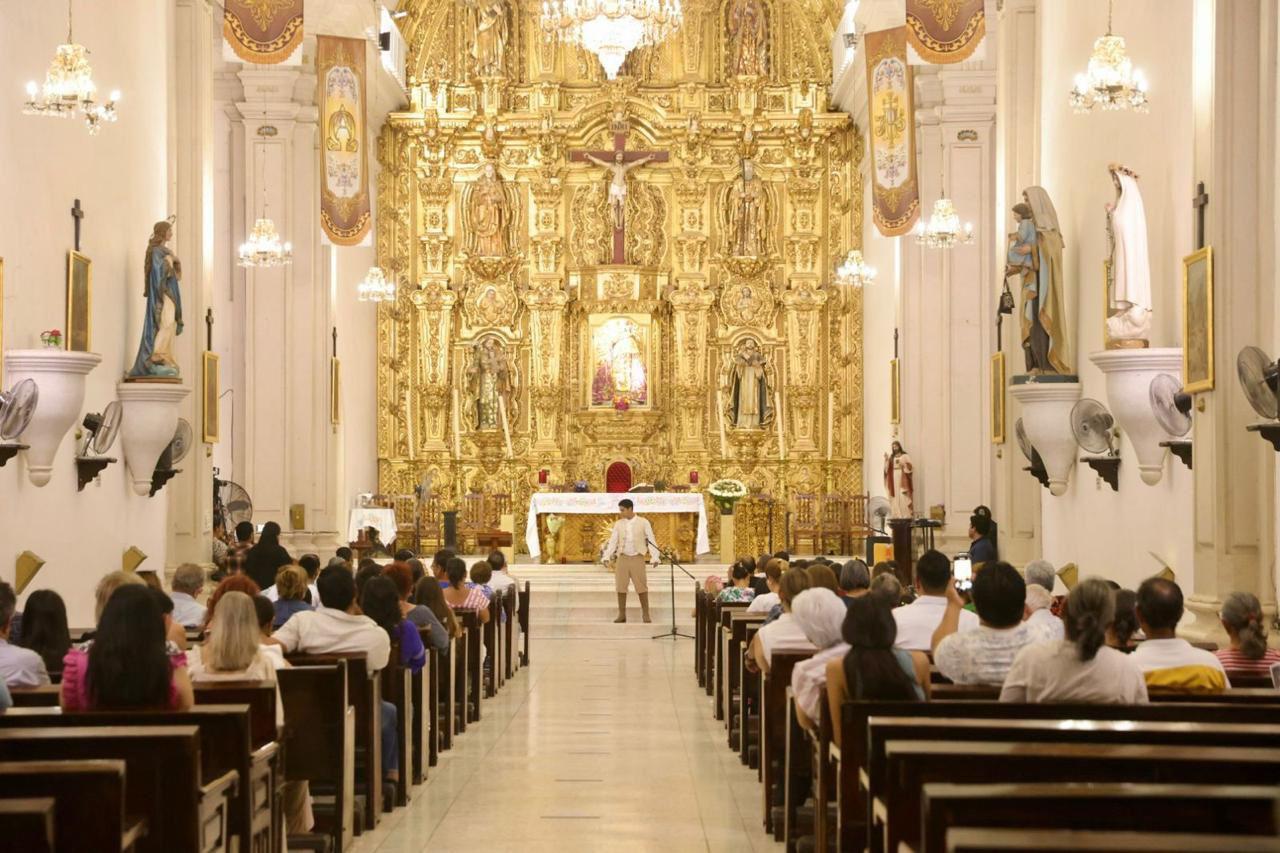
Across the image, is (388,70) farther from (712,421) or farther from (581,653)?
(581,653)

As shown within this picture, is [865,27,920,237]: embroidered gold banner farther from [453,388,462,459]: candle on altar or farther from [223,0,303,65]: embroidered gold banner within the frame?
[453,388,462,459]: candle on altar

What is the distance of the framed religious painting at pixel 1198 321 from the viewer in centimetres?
1072

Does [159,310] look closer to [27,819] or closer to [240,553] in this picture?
[240,553]

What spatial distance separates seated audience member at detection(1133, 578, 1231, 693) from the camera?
7.08 m

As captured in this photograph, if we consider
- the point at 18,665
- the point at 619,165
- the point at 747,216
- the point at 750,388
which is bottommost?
the point at 18,665

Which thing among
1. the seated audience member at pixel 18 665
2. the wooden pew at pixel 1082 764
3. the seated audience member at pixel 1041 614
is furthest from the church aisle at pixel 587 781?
the wooden pew at pixel 1082 764

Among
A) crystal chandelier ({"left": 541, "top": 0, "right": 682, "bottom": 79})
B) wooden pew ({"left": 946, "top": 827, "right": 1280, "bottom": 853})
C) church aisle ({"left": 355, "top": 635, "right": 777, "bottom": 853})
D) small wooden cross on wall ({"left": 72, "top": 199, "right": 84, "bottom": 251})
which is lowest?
church aisle ({"left": 355, "top": 635, "right": 777, "bottom": 853})

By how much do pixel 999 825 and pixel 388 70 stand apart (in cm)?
2492

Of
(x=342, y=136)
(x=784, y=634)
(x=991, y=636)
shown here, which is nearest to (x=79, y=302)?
(x=342, y=136)

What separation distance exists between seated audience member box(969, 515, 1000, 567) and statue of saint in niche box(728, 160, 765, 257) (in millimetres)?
11996

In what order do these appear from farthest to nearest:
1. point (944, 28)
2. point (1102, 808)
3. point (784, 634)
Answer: point (944, 28) < point (784, 634) < point (1102, 808)

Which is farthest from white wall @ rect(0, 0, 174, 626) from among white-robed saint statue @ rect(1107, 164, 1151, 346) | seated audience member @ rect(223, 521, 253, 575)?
white-robed saint statue @ rect(1107, 164, 1151, 346)

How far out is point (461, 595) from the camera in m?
14.3

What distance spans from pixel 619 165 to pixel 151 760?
2442 centimetres
